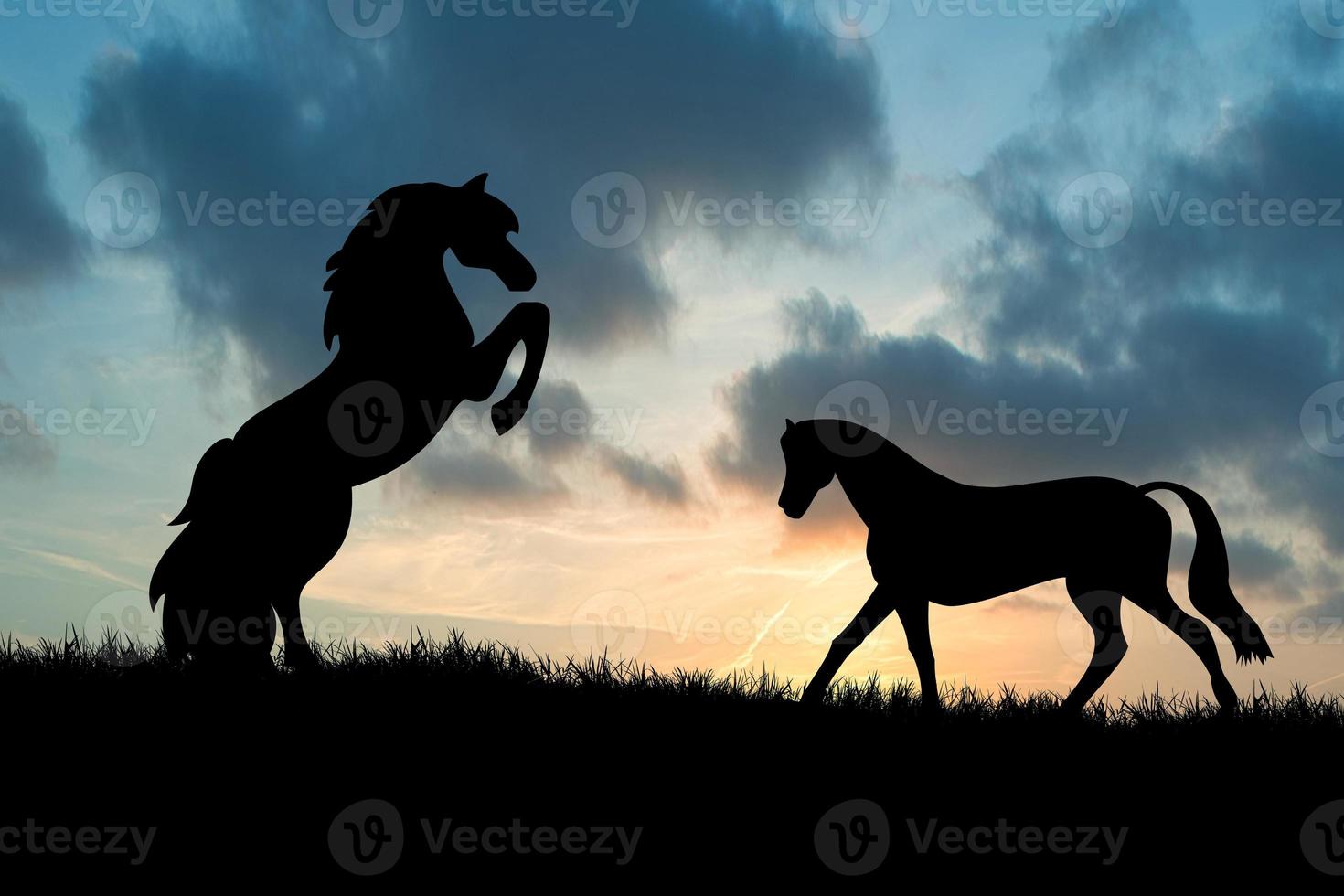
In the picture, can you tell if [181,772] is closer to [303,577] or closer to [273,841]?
[273,841]

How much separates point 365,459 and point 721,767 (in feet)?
8.56

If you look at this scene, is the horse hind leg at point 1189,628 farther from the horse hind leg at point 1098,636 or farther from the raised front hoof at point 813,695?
the raised front hoof at point 813,695

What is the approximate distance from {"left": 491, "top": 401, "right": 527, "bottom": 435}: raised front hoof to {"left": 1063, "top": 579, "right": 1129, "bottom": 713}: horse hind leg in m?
3.83

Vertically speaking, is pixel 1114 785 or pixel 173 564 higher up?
pixel 173 564

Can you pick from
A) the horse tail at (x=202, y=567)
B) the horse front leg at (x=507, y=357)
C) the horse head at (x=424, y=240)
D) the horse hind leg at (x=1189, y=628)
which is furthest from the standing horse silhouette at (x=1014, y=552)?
the horse tail at (x=202, y=567)

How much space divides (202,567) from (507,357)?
6.92 feet

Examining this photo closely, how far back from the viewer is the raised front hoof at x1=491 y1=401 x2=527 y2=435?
6422 mm

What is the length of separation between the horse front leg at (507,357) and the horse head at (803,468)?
77.3 inches

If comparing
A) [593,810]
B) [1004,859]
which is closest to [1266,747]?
[1004,859]

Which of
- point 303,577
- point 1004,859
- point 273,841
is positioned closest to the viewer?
point 273,841

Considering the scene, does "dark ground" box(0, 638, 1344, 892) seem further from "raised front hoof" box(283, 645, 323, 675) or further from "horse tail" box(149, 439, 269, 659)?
"horse tail" box(149, 439, 269, 659)

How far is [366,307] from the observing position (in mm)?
6156

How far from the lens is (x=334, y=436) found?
5.85 metres

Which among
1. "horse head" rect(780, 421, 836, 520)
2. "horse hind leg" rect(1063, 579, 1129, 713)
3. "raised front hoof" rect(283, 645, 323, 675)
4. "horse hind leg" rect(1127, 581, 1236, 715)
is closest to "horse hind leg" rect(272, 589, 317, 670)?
"raised front hoof" rect(283, 645, 323, 675)
